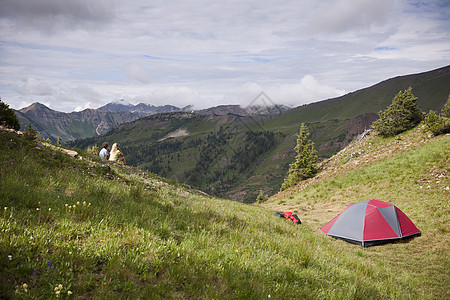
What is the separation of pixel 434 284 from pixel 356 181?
16549 millimetres

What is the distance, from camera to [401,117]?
105ft

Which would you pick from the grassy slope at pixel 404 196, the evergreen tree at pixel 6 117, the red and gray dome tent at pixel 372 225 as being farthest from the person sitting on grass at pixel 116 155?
the red and gray dome tent at pixel 372 225

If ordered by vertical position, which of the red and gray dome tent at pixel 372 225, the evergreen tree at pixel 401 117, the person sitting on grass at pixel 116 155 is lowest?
the red and gray dome tent at pixel 372 225

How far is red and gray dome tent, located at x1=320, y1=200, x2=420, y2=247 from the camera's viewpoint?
12.8 m

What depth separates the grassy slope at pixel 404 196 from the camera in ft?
31.5

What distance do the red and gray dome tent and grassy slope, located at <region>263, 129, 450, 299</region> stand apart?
565 mm

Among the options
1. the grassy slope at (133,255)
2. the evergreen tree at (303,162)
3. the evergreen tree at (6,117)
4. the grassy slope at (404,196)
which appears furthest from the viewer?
the evergreen tree at (303,162)

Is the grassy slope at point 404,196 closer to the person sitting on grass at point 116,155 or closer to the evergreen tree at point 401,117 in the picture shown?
the evergreen tree at point 401,117

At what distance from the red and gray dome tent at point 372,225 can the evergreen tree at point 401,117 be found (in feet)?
78.1

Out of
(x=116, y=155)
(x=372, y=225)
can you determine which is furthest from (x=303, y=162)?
(x=116, y=155)

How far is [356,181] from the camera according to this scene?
23359 millimetres

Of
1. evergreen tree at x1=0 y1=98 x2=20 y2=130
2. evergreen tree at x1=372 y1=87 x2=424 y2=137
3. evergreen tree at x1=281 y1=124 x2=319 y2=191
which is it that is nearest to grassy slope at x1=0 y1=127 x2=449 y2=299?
evergreen tree at x1=0 y1=98 x2=20 y2=130

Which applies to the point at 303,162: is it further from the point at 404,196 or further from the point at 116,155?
the point at 116,155

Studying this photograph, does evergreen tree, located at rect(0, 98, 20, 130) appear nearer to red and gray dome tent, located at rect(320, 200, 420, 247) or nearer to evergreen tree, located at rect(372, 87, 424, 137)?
red and gray dome tent, located at rect(320, 200, 420, 247)
